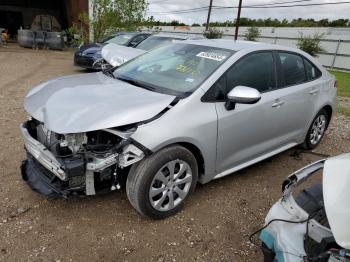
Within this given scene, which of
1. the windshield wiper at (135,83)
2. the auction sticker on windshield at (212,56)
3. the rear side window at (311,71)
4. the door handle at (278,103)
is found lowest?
the door handle at (278,103)

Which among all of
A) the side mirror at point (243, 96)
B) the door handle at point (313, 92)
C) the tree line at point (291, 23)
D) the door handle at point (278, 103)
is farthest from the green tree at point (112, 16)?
the tree line at point (291, 23)

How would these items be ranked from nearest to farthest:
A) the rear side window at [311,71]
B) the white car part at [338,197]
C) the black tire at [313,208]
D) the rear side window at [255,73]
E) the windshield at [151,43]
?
the white car part at [338,197], the black tire at [313,208], the rear side window at [255,73], the rear side window at [311,71], the windshield at [151,43]

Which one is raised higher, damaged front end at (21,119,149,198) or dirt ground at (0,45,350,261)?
damaged front end at (21,119,149,198)

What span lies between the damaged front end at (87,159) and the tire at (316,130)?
3053 millimetres

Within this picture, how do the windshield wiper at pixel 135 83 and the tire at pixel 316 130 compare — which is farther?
the tire at pixel 316 130

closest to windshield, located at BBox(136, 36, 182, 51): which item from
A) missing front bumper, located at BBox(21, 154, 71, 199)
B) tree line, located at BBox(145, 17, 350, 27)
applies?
missing front bumper, located at BBox(21, 154, 71, 199)

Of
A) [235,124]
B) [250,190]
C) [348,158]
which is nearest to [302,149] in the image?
[250,190]

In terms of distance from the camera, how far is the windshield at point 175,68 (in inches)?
132

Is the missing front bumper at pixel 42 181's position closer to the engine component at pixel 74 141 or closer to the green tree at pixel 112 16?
the engine component at pixel 74 141

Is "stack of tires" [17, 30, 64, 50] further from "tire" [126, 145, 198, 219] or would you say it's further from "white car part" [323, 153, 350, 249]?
"white car part" [323, 153, 350, 249]

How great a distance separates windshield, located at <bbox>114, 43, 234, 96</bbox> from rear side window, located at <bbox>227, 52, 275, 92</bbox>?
178mm

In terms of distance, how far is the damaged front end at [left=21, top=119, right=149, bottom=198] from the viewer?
2695 millimetres

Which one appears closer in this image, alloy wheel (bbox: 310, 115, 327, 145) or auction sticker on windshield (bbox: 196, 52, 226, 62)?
auction sticker on windshield (bbox: 196, 52, 226, 62)

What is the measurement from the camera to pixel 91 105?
291 centimetres
